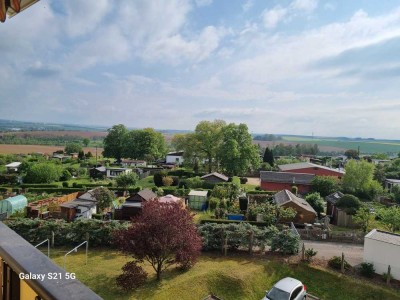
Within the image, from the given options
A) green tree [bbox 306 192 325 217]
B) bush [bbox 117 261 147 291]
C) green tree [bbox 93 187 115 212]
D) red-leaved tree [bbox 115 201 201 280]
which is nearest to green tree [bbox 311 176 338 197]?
green tree [bbox 306 192 325 217]

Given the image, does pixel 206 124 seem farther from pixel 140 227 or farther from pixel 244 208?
pixel 140 227

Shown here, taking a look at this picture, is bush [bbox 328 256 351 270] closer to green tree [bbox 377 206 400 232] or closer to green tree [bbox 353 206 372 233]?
green tree [bbox 353 206 372 233]

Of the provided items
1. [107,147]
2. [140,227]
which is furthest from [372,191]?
[107,147]

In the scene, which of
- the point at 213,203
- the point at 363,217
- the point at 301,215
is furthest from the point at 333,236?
the point at 213,203

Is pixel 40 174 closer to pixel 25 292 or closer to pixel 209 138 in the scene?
pixel 209 138

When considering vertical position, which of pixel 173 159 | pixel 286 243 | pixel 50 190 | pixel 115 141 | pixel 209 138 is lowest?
pixel 50 190

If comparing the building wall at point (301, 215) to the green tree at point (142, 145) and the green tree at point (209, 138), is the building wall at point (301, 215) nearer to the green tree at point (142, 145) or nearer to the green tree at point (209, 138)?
the green tree at point (209, 138)
